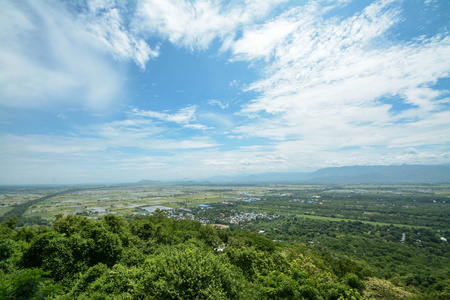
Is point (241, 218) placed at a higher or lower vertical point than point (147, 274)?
lower

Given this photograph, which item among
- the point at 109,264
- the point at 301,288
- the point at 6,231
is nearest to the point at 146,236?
Answer: the point at 109,264

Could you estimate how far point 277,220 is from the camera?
7319cm

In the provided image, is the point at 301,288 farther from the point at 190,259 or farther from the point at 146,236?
the point at 146,236

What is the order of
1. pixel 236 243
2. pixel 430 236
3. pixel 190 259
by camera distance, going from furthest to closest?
pixel 430 236 < pixel 236 243 < pixel 190 259

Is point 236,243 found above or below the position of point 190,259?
below

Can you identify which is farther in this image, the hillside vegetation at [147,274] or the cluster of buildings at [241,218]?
the cluster of buildings at [241,218]

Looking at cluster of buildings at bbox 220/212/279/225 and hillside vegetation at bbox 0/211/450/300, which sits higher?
hillside vegetation at bbox 0/211/450/300

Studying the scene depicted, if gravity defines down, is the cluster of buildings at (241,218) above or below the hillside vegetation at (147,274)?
below

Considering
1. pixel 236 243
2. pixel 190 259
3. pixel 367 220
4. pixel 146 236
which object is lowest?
pixel 367 220

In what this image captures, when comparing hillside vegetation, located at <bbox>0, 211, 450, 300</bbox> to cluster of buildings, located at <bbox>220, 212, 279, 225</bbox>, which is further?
cluster of buildings, located at <bbox>220, 212, 279, 225</bbox>

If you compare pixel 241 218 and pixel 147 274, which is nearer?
pixel 147 274

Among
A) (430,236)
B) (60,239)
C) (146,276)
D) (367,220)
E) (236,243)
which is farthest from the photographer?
(367,220)

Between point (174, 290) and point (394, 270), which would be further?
point (394, 270)

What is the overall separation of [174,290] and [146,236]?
19175 mm
